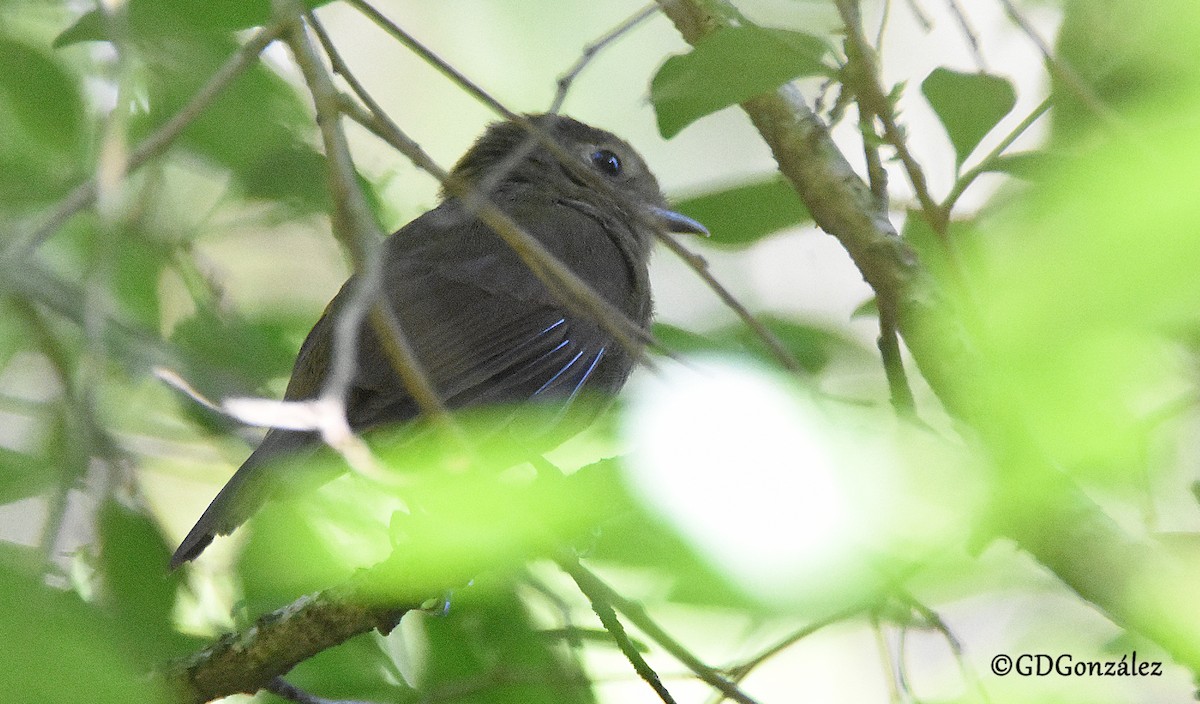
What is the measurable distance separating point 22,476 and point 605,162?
281 cm

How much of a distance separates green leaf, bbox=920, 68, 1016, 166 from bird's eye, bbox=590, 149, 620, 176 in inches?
103

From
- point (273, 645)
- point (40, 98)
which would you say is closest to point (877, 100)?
point (273, 645)

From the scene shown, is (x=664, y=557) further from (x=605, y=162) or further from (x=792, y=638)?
(x=605, y=162)

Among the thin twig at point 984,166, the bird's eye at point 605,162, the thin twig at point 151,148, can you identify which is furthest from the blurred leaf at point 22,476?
the bird's eye at point 605,162

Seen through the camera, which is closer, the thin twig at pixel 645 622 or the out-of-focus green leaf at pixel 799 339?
the thin twig at pixel 645 622

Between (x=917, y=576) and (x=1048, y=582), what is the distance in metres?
0.63

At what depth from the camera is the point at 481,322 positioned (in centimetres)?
347

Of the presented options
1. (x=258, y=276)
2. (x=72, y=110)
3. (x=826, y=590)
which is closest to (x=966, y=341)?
(x=826, y=590)

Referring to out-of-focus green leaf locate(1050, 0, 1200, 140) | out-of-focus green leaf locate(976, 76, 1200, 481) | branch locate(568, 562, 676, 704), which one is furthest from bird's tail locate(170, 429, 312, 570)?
out-of-focus green leaf locate(976, 76, 1200, 481)

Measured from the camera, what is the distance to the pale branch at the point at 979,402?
137 cm

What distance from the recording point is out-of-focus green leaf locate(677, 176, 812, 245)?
2686 mm

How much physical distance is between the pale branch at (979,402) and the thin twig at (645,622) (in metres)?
0.52

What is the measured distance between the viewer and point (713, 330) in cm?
281

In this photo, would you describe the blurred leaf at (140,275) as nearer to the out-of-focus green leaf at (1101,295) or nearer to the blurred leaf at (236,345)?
the blurred leaf at (236,345)
